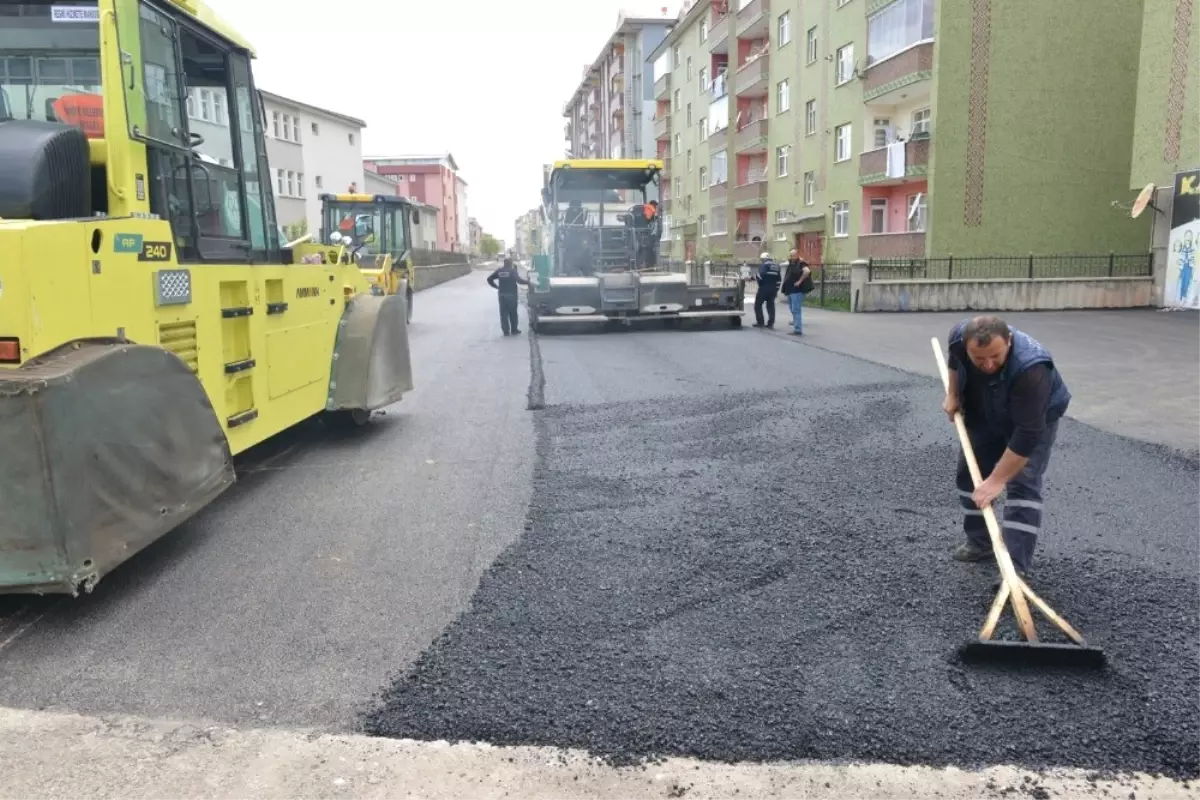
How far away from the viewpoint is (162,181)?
486 centimetres

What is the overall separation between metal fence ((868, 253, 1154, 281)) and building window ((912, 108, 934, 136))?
5.06 metres

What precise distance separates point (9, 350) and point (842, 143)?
103 feet

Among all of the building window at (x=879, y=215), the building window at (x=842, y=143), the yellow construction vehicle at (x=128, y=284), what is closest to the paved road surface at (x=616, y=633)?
the yellow construction vehicle at (x=128, y=284)

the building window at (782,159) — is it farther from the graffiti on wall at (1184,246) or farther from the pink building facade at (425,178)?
the pink building facade at (425,178)

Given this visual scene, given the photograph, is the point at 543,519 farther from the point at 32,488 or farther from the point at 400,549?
the point at 32,488

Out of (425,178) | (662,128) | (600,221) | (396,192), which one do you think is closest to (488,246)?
(425,178)

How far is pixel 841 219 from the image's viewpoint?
32.0 metres

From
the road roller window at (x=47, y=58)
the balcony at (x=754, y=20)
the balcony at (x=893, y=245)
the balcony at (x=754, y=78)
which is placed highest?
the balcony at (x=754, y=20)

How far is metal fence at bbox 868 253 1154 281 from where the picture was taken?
71.7 feet

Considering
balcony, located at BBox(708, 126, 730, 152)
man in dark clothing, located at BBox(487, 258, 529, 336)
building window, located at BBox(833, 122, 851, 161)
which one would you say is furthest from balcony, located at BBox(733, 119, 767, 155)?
man in dark clothing, located at BBox(487, 258, 529, 336)

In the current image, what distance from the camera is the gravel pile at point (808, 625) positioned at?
9.96ft

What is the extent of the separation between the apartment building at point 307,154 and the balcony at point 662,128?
18.6 m

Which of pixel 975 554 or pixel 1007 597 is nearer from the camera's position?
pixel 1007 597

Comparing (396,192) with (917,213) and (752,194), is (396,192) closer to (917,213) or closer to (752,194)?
(752,194)
